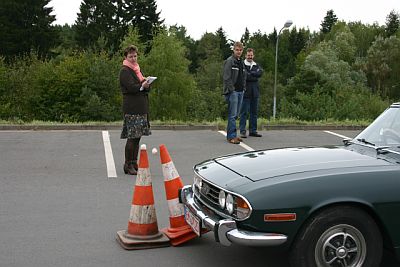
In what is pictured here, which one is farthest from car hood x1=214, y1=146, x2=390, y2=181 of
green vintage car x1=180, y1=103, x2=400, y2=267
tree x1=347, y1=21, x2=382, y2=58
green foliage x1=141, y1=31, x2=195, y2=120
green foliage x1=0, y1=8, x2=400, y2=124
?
tree x1=347, y1=21, x2=382, y2=58

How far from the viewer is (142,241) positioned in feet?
17.0

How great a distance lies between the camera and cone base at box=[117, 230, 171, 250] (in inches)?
202

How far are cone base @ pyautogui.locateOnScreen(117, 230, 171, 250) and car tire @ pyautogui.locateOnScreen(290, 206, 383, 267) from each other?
1514 mm

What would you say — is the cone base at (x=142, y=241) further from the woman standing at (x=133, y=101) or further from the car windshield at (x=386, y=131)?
the woman standing at (x=133, y=101)

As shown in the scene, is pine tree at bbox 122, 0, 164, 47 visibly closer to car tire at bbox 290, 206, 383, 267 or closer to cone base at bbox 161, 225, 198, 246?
cone base at bbox 161, 225, 198, 246

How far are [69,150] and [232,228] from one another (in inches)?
265

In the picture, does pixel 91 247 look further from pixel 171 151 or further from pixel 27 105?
pixel 27 105

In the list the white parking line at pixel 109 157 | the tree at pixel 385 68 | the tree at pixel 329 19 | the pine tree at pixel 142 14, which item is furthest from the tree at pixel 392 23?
the white parking line at pixel 109 157

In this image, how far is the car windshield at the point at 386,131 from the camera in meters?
5.13

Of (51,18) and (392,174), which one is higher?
(51,18)

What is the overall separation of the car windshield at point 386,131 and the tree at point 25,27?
64.1m

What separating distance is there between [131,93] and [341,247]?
4.66m

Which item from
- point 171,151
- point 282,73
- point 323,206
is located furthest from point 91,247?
point 282,73

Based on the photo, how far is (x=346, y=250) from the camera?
4184 millimetres
